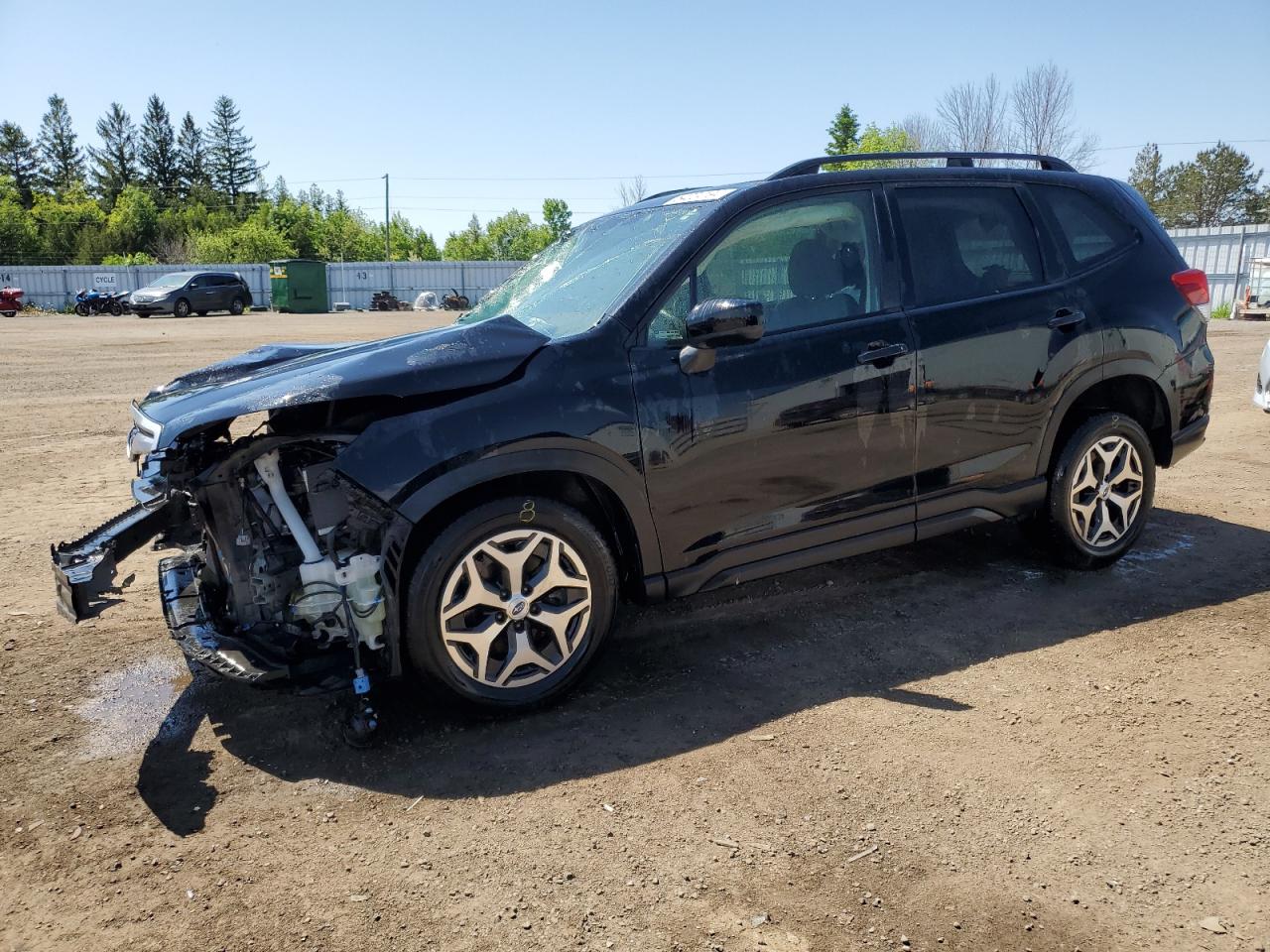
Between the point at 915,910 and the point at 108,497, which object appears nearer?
the point at 915,910

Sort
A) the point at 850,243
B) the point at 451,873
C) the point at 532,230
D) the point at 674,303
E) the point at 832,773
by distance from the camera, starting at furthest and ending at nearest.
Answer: the point at 532,230, the point at 850,243, the point at 674,303, the point at 832,773, the point at 451,873

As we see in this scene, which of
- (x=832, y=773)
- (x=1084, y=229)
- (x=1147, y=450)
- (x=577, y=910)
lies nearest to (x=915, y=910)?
(x=832, y=773)

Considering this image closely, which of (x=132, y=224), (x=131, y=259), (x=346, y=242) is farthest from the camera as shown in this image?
(x=346, y=242)

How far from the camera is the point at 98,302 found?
128ft

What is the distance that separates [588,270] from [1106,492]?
9.41 feet

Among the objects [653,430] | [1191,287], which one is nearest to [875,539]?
[653,430]

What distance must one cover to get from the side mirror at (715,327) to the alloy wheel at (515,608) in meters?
0.88

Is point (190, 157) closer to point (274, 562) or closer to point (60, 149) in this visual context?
point (60, 149)

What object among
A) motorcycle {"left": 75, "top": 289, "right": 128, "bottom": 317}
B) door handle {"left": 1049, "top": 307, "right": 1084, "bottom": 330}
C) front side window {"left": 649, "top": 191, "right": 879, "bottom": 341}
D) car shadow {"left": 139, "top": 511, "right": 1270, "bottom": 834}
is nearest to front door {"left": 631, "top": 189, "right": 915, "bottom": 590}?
front side window {"left": 649, "top": 191, "right": 879, "bottom": 341}

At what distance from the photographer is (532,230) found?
104m

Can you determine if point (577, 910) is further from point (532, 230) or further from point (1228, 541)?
point (532, 230)

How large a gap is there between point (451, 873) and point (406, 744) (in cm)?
80

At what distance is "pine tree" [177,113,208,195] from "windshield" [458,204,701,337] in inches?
4284

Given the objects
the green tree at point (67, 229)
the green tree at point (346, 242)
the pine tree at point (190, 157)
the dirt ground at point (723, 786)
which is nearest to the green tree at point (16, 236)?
the green tree at point (67, 229)
